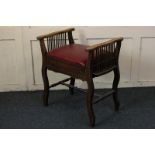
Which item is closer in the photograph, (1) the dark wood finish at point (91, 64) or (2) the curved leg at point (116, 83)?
(1) the dark wood finish at point (91, 64)

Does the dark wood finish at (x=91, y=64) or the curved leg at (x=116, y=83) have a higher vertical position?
the dark wood finish at (x=91, y=64)

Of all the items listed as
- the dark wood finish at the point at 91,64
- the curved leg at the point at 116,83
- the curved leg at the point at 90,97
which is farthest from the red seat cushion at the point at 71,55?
the curved leg at the point at 116,83

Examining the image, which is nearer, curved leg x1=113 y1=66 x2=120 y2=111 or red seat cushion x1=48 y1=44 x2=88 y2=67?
red seat cushion x1=48 y1=44 x2=88 y2=67

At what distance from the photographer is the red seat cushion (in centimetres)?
215

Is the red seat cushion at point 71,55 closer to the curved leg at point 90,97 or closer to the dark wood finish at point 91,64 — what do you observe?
the dark wood finish at point 91,64

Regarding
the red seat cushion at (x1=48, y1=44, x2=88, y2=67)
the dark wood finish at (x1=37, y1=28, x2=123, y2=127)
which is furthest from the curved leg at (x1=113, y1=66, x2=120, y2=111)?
the red seat cushion at (x1=48, y1=44, x2=88, y2=67)

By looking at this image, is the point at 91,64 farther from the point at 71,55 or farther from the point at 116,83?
the point at 116,83

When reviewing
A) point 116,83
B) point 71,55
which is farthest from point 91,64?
point 116,83

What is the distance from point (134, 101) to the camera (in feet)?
9.01

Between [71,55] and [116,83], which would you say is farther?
[116,83]

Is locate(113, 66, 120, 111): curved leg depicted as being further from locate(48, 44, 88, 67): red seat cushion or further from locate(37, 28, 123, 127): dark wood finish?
locate(48, 44, 88, 67): red seat cushion

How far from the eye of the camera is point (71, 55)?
87.7 inches

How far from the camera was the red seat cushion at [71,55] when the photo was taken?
215 centimetres

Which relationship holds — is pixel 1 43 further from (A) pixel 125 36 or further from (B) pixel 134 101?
(B) pixel 134 101
